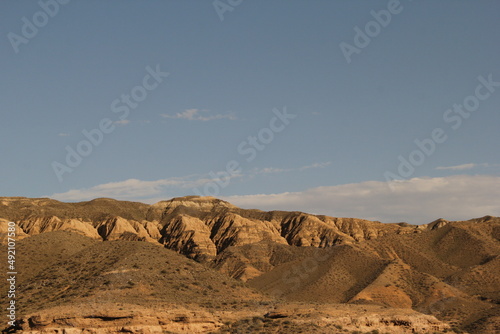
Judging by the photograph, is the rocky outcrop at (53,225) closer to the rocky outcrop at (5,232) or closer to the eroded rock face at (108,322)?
the rocky outcrop at (5,232)

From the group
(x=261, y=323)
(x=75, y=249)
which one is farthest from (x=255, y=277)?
(x=261, y=323)

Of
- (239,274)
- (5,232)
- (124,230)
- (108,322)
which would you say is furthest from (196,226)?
(108,322)

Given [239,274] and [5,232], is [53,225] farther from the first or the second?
[239,274]

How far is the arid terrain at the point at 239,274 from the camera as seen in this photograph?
1569 inches

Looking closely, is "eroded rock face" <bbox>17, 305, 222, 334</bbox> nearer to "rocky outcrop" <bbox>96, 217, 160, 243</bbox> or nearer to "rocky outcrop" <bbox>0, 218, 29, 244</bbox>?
"rocky outcrop" <bbox>0, 218, 29, 244</bbox>

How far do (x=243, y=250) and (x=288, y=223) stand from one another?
3669 cm

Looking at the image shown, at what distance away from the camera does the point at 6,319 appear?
142 feet

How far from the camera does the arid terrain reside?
39.8 metres

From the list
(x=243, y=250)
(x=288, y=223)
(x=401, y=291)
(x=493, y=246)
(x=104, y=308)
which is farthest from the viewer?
(x=288, y=223)

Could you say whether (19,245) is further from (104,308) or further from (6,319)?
(104,308)

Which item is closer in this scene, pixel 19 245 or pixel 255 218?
pixel 19 245

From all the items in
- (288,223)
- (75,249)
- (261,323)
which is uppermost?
(288,223)

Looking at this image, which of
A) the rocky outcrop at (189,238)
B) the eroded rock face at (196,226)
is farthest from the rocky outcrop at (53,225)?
the rocky outcrop at (189,238)

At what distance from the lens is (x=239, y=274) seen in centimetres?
11300
